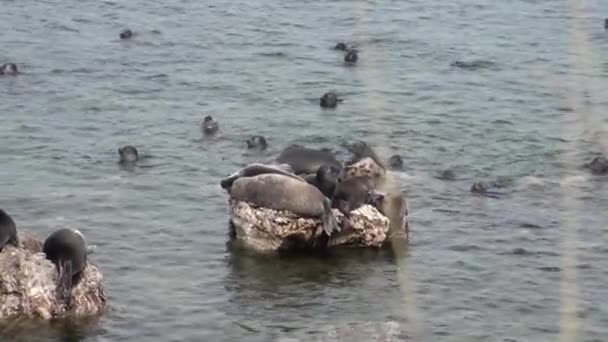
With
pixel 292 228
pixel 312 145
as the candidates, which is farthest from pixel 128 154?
pixel 292 228

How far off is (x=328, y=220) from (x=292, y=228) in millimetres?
680

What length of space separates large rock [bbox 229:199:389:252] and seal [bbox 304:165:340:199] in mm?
582

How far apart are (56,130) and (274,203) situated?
400 inches

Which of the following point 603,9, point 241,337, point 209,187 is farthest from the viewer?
point 603,9

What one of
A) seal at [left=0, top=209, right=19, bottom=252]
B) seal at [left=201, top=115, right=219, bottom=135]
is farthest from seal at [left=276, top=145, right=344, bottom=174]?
seal at [left=0, top=209, right=19, bottom=252]

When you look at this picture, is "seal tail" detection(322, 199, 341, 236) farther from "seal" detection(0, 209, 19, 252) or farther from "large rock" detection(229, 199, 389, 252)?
"seal" detection(0, 209, 19, 252)

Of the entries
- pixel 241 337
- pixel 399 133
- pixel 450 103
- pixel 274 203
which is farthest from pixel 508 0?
pixel 241 337

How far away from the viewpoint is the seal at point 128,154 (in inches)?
1291

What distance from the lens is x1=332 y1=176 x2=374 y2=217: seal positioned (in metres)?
27.6

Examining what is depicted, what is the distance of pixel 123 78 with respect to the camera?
40719mm

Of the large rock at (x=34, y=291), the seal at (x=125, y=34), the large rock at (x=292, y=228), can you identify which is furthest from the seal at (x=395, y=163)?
the seal at (x=125, y=34)

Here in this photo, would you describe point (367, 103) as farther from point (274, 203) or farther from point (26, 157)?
point (274, 203)

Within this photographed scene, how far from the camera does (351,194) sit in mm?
27875

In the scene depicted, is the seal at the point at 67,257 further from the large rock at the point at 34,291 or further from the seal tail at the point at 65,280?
the large rock at the point at 34,291
